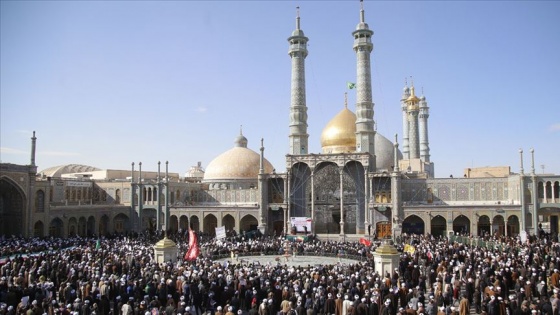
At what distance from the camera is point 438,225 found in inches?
1563

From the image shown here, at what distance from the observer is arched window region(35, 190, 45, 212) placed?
37966mm

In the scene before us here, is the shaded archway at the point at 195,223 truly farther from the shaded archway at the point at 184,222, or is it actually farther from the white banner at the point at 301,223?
the white banner at the point at 301,223

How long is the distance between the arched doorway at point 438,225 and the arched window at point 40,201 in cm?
3092

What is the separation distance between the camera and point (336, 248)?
98.4 feet

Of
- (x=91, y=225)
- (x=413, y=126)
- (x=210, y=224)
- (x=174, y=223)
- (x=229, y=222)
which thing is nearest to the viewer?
(x=91, y=225)

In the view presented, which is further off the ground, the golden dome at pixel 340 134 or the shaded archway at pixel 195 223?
the golden dome at pixel 340 134

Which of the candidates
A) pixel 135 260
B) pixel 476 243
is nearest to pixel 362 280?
pixel 135 260

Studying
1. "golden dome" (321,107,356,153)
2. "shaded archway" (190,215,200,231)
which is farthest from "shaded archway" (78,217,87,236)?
"golden dome" (321,107,356,153)

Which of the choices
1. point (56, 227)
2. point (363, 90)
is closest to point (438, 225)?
point (363, 90)

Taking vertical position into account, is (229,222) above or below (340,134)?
below

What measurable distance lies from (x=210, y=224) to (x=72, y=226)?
12.3 metres

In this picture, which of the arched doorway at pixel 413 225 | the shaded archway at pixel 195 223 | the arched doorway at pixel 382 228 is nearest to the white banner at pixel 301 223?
the arched doorway at pixel 382 228

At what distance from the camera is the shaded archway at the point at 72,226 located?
4144cm

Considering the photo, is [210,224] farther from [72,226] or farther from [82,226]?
[72,226]
